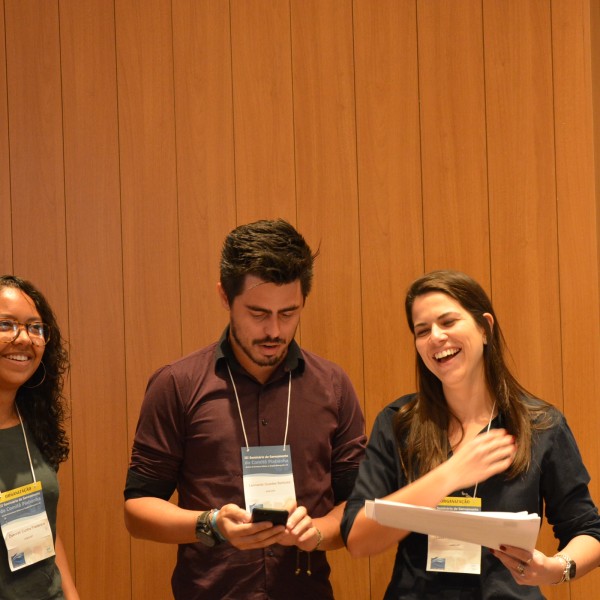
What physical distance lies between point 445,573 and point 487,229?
1.58 m

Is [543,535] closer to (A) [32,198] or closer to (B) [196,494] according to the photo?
(B) [196,494]

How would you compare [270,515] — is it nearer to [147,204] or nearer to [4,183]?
[147,204]

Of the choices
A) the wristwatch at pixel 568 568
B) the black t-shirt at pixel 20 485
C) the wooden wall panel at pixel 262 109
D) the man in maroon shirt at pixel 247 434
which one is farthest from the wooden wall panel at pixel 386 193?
the black t-shirt at pixel 20 485

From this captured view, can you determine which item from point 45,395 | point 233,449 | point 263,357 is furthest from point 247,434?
point 45,395

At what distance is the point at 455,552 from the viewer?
2166mm

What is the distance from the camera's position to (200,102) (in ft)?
10.9

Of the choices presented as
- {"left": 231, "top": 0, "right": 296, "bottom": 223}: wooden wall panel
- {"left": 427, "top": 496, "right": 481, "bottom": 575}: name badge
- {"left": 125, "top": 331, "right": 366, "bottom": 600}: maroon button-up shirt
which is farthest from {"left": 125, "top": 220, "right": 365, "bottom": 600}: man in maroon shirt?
{"left": 231, "top": 0, "right": 296, "bottom": 223}: wooden wall panel

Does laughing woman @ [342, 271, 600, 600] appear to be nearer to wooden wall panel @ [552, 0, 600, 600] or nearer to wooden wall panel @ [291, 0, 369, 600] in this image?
wooden wall panel @ [291, 0, 369, 600]

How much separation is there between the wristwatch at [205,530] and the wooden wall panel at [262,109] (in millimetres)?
1373

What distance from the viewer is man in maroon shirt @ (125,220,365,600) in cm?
240

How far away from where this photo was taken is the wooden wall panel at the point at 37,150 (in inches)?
→ 129

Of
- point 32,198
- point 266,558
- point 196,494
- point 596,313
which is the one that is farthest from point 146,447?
point 596,313

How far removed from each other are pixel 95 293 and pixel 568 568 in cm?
206

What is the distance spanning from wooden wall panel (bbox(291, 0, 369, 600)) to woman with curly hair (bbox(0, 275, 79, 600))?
1.10 meters
